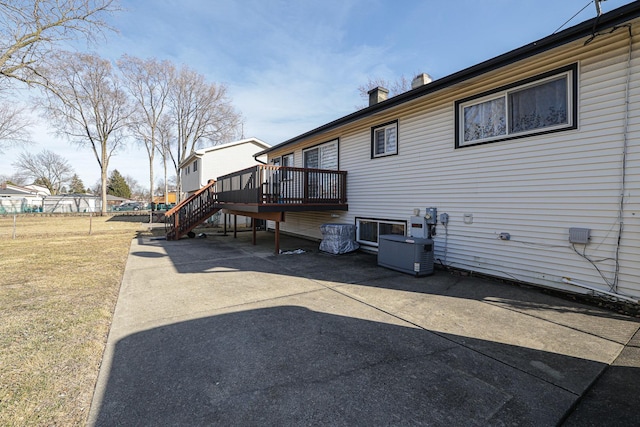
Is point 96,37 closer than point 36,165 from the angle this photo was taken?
Yes

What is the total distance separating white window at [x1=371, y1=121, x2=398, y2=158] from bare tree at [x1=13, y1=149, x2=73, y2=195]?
71.3m

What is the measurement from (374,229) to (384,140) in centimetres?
258

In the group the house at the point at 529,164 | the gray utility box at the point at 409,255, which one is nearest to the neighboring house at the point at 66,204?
the house at the point at 529,164

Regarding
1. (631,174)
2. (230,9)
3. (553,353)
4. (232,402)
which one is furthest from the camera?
(230,9)

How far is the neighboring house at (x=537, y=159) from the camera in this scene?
4035 millimetres

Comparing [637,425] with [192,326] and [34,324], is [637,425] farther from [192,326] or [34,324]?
[34,324]

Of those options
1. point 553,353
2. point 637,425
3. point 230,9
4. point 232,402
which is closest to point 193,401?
point 232,402

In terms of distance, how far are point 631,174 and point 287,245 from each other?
832 centimetres

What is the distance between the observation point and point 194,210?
41.1 ft

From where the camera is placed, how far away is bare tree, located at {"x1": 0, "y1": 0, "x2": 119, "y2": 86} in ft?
32.6

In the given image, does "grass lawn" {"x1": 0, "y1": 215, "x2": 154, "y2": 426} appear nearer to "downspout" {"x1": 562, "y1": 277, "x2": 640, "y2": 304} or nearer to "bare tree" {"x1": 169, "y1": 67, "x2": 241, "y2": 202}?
"downspout" {"x1": 562, "y1": 277, "x2": 640, "y2": 304}

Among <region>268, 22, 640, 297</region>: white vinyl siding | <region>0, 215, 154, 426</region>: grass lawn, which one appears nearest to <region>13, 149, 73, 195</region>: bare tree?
<region>0, 215, 154, 426</region>: grass lawn

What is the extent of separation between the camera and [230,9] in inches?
370

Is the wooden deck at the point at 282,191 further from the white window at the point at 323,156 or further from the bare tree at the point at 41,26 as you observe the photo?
the bare tree at the point at 41,26
